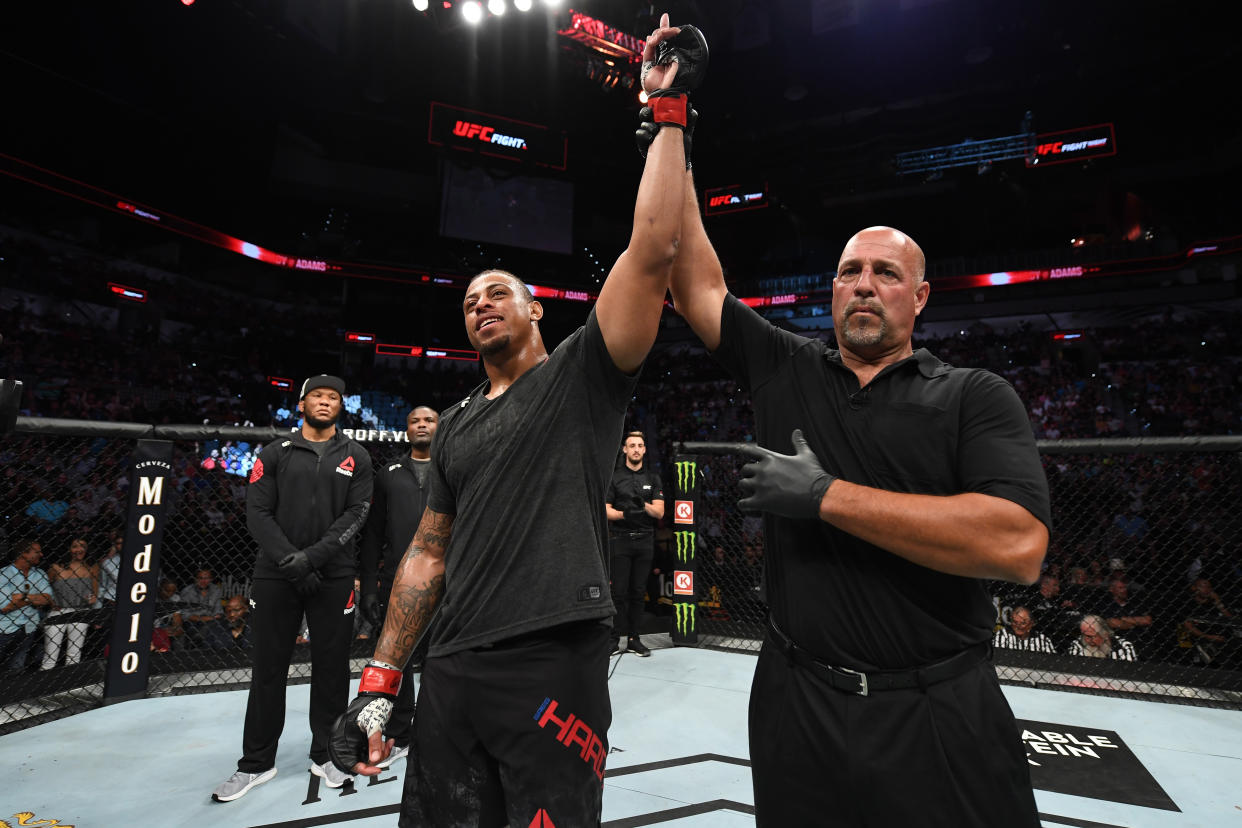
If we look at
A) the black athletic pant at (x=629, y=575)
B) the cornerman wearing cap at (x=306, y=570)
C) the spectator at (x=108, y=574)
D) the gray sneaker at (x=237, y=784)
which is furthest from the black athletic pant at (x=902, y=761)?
the spectator at (x=108, y=574)

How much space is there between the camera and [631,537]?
18.2 ft

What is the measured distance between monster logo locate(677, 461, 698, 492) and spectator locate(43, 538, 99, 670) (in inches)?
184

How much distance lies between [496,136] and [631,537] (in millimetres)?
13539

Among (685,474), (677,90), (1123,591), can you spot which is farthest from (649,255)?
(1123,591)

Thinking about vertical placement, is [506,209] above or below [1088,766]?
above

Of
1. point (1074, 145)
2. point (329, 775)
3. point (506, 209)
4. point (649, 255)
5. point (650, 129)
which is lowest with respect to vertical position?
point (329, 775)

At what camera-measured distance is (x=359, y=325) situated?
20.6 m

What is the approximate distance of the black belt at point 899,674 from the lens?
4.15 feet

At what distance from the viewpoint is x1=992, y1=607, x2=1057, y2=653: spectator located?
5305mm

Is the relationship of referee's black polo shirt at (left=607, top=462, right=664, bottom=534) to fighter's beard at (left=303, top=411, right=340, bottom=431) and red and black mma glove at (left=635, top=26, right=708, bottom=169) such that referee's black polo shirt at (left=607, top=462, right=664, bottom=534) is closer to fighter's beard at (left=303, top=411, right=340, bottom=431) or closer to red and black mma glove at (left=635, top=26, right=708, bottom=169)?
fighter's beard at (left=303, top=411, right=340, bottom=431)

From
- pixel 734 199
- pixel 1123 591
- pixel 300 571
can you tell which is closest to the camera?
pixel 300 571

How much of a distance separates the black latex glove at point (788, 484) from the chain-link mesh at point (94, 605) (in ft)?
13.8

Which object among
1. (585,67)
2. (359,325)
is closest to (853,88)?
(585,67)

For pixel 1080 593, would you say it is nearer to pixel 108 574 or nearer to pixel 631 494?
pixel 631 494
